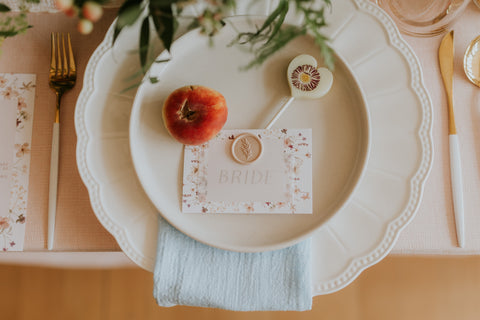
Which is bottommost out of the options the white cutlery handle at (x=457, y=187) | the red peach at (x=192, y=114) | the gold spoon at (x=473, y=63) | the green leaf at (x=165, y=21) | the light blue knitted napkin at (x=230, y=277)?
the light blue knitted napkin at (x=230, y=277)

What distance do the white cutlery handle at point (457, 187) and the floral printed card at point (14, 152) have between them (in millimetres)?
754

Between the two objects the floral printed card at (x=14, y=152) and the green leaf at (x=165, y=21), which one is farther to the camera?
the floral printed card at (x=14, y=152)

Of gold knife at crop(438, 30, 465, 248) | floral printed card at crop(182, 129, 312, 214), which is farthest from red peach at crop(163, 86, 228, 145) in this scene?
gold knife at crop(438, 30, 465, 248)

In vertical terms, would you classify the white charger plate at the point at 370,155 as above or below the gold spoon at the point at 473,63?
below

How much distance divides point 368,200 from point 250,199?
0.19 metres

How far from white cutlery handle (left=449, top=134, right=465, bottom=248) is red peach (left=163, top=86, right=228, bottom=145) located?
41 cm

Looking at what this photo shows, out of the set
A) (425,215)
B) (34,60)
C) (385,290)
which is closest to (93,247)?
(34,60)

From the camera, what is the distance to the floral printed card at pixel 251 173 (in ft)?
1.74

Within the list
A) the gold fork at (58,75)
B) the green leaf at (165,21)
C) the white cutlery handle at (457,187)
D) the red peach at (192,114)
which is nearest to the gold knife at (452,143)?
the white cutlery handle at (457,187)

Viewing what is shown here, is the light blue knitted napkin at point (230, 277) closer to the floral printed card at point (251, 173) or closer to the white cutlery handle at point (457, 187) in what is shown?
the floral printed card at point (251, 173)

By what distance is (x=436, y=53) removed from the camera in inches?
24.4

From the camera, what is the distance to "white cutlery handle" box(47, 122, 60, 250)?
589mm

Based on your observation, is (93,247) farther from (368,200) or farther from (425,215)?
(425,215)

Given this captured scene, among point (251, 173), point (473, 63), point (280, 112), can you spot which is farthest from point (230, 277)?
point (473, 63)
